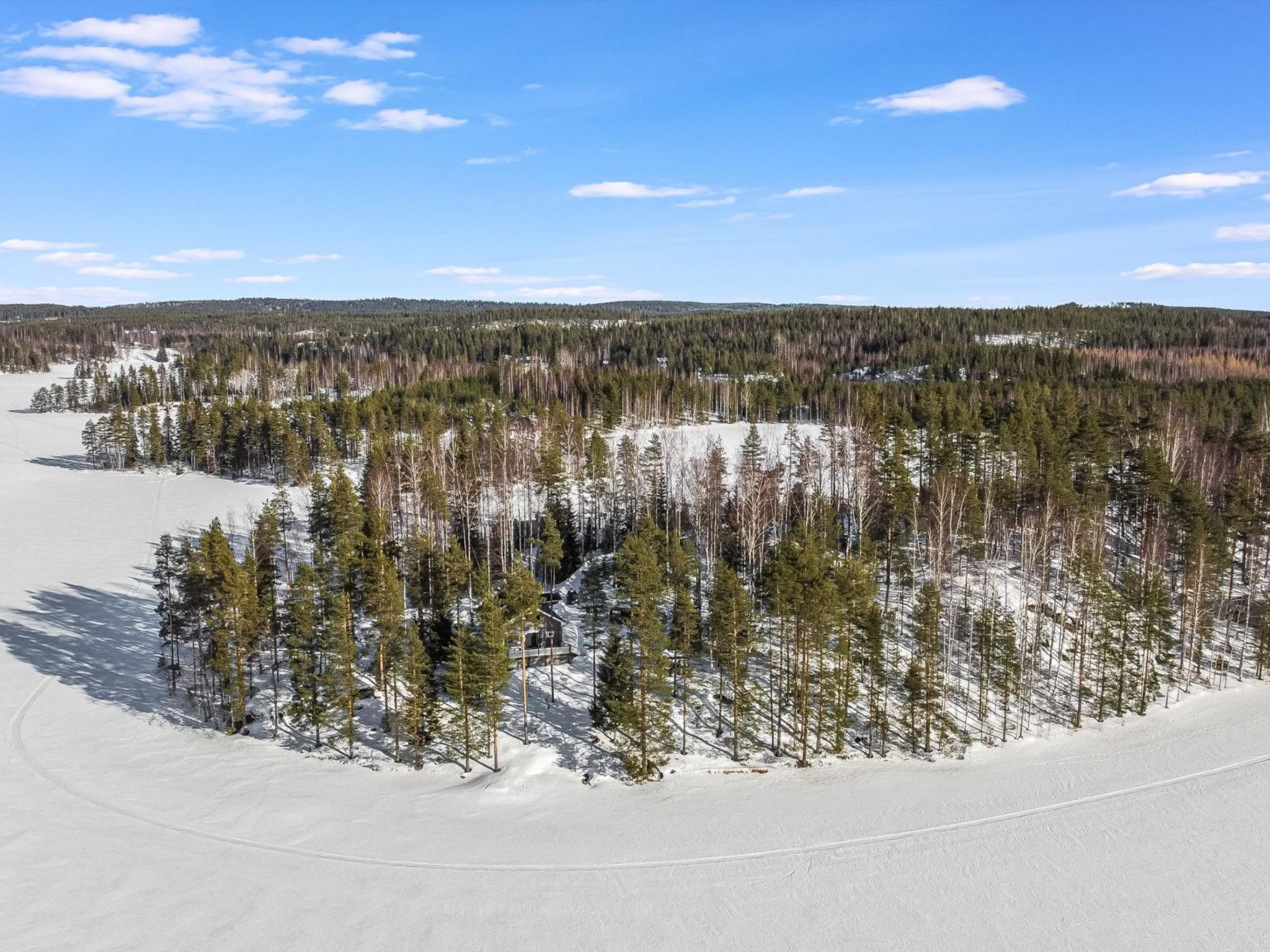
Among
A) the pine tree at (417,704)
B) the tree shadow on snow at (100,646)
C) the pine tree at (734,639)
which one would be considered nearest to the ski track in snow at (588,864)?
the tree shadow on snow at (100,646)

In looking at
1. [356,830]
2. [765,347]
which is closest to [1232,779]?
[356,830]

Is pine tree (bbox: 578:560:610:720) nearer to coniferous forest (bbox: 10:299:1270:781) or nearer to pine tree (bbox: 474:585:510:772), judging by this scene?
coniferous forest (bbox: 10:299:1270:781)

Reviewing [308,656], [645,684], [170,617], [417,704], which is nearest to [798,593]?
[645,684]

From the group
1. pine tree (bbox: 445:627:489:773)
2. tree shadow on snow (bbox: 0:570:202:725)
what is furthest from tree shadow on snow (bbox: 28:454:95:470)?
pine tree (bbox: 445:627:489:773)

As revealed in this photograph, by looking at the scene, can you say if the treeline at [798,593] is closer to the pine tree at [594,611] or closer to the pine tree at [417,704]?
the pine tree at [417,704]

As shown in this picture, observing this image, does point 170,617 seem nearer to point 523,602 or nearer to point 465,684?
point 465,684

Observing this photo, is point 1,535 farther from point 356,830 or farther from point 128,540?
point 356,830
